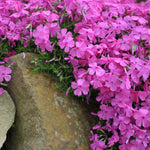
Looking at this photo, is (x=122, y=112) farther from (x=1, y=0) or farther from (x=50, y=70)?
(x=1, y=0)

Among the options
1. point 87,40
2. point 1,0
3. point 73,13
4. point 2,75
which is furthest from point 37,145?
point 1,0

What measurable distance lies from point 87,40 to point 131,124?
0.76 m

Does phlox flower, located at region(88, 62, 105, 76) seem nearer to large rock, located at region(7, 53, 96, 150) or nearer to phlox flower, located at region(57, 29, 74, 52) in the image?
phlox flower, located at region(57, 29, 74, 52)

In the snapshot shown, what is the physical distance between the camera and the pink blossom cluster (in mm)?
1688

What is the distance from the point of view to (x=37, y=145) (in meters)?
1.75

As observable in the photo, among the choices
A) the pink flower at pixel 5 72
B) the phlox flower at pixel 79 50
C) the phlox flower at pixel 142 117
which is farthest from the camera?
the pink flower at pixel 5 72

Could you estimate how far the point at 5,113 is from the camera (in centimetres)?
186

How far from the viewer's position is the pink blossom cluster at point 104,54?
1688mm

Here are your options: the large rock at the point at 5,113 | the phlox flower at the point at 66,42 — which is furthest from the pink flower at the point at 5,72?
the phlox flower at the point at 66,42

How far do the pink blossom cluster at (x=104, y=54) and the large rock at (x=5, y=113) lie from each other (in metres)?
0.17

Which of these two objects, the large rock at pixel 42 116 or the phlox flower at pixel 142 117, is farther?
the large rock at pixel 42 116

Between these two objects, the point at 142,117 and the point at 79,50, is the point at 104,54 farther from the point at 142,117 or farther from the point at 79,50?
the point at 142,117

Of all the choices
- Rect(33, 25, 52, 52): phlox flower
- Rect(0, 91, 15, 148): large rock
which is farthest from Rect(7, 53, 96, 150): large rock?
Rect(33, 25, 52, 52): phlox flower

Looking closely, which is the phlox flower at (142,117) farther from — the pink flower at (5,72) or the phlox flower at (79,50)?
the pink flower at (5,72)
